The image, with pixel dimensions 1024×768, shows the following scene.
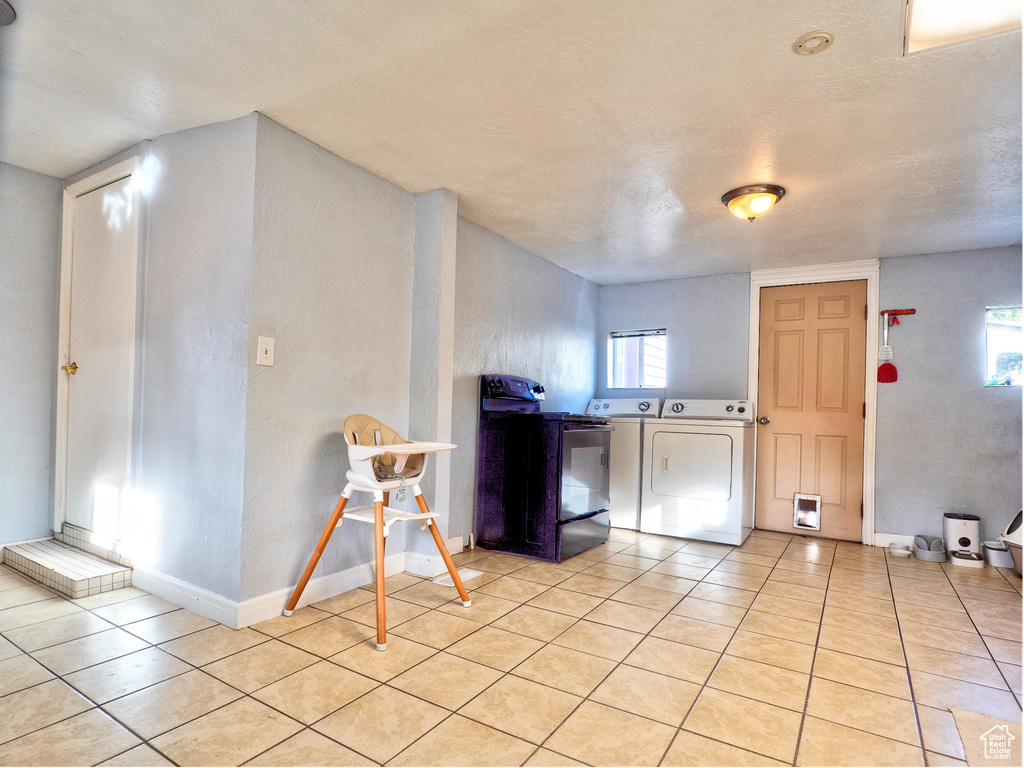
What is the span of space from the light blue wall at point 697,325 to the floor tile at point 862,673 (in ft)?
9.09

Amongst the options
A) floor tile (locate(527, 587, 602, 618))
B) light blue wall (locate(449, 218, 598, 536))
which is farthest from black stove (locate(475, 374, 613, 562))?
floor tile (locate(527, 587, 602, 618))

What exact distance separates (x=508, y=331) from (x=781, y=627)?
2421mm

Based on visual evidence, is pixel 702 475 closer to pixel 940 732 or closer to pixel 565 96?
pixel 940 732

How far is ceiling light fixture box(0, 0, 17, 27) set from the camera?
1701 millimetres

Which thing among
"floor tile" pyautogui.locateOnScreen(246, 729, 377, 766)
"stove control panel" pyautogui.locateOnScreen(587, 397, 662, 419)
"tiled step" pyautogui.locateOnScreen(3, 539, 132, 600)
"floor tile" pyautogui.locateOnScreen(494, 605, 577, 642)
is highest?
"stove control panel" pyautogui.locateOnScreen(587, 397, 662, 419)

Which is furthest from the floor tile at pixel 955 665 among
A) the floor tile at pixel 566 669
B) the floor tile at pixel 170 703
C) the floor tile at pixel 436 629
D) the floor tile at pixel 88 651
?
the floor tile at pixel 88 651

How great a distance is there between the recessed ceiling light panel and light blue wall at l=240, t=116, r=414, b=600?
89.9 inches

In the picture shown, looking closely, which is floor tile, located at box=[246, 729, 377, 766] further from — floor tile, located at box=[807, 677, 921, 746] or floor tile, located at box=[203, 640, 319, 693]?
floor tile, located at box=[807, 677, 921, 746]

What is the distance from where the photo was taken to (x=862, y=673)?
6.55 ft

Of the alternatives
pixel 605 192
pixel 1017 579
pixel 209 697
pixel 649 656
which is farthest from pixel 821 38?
pixel 1017 579

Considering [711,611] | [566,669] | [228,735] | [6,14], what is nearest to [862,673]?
[711,611]

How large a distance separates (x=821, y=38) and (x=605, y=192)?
139 centimetres

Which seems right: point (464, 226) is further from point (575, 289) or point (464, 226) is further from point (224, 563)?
point (224, 563)

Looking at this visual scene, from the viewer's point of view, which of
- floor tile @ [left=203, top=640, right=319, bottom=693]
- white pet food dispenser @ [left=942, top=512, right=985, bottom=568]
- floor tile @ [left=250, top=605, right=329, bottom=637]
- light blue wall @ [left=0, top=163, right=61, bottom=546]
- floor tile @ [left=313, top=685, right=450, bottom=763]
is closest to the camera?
floor tile @ [left=313, top=685, right=450, bottom=763]
